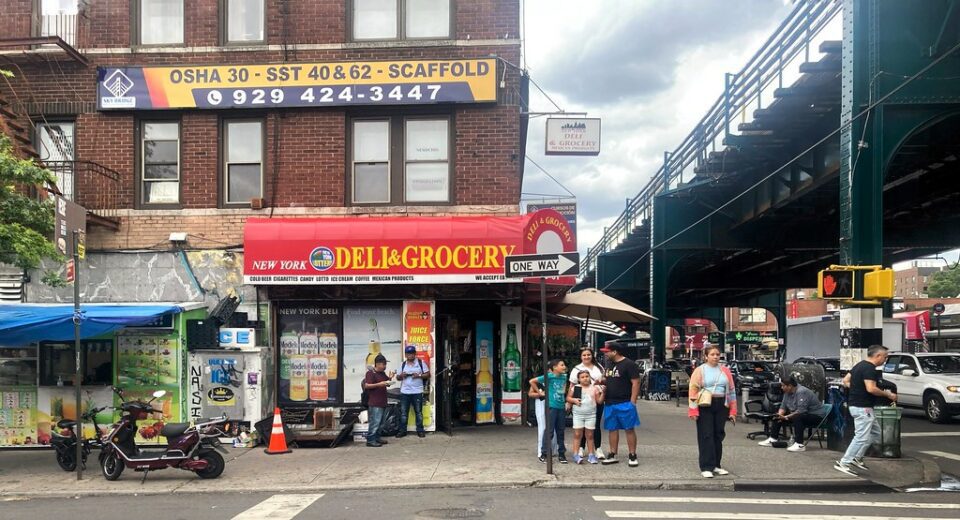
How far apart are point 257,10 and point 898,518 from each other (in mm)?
12796

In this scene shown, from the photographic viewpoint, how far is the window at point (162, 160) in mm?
13969

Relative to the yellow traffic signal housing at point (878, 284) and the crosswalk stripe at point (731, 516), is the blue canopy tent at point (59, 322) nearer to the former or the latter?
the crosswalk stripe at point (731, 516)

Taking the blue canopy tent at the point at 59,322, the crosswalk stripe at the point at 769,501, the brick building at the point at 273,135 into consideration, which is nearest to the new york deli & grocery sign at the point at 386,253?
the brick building at the point at 273,135

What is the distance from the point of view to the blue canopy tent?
406 inches

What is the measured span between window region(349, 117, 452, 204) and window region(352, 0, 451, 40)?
5.12 ft

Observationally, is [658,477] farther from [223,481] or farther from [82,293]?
[82,293]

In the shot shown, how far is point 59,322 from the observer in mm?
10406

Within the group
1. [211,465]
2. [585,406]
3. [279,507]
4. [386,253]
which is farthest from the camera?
[386,253]

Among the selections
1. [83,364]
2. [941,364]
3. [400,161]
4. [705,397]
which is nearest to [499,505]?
[705,397]

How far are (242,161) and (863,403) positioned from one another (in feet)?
35.8

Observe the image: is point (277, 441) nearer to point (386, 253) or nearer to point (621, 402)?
point (386, 253)

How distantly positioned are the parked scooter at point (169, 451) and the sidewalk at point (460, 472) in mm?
187

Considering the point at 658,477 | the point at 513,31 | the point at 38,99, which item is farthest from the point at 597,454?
the point at 38,99

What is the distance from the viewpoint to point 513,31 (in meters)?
13.6
